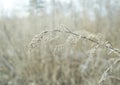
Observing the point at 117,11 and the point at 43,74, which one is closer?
the point at 43,74

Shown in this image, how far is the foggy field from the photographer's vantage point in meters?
3.02

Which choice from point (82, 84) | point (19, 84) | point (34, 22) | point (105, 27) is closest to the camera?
point (82, 84)

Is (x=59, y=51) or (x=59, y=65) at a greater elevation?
(x=59, y=51)

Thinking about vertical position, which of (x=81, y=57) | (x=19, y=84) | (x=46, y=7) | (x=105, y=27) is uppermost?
(x=46, y=7)

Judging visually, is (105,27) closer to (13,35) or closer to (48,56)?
(48,56)

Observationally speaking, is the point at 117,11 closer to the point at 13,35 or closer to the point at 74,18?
the point at 74,18

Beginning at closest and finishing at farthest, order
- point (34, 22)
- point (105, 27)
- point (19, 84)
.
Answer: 1. point (19, 84)
2. point (105, 27)
3. point (34, 22)

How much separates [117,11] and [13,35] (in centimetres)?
129

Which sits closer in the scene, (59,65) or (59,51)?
(59,51)

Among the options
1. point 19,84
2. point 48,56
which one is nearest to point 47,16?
point 48,56

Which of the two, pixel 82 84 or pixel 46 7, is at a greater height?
pixel 46 7

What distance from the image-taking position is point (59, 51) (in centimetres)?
311

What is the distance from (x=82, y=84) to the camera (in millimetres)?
3018

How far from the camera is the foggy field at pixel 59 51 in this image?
3.02 meters
